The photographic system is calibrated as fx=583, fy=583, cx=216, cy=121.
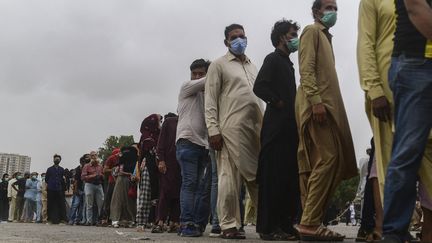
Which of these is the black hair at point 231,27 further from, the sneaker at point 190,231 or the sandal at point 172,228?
the sandal at point 172,228

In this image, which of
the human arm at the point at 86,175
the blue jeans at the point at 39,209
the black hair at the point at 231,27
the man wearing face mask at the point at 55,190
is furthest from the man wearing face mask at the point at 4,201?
the black hair at the point at 231,27

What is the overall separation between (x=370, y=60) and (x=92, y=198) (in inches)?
434

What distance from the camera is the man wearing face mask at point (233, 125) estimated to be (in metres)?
5.60

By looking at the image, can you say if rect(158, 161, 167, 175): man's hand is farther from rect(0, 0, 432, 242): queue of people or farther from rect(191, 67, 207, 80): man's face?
rect(191, 67, 207, 80): man's face

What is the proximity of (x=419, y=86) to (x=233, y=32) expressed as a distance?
10.5ft

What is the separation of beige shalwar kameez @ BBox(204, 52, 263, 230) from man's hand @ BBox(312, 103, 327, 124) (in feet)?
3.58

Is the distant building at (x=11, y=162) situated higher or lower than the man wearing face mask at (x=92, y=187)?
higher

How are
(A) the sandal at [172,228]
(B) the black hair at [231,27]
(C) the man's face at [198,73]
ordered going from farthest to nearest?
(A) the sandal at [172,228] < (C) the man's face at [198,73] < (B) the black hair at [231,27]

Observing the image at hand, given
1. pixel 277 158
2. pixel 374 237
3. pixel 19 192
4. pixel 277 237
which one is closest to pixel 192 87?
pixel 277 158

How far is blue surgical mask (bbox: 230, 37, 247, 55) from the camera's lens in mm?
6141

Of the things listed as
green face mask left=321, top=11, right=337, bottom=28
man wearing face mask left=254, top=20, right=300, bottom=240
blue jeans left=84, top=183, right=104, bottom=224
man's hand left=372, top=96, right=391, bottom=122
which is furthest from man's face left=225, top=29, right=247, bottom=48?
blue jeans left=84, top=183, right=104, bottom=224

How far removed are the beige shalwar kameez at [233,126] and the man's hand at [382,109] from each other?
2158 mm

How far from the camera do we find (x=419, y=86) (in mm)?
3252

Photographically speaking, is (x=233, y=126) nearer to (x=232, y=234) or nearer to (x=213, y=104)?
(x=213, y=104)
